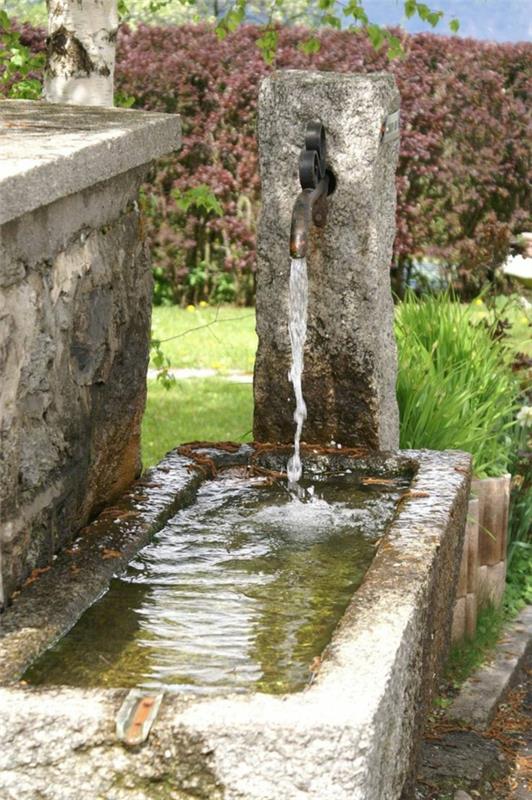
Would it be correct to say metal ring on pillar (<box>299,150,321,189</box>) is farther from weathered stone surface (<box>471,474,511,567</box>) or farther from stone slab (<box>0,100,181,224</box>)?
weathered stone surface (<box>471,474,511,567</box>)

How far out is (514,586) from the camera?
502 cm

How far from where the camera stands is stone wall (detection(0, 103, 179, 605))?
108 inches

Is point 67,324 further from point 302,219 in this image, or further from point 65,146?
point 302,219

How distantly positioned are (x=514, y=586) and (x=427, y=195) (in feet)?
20.4

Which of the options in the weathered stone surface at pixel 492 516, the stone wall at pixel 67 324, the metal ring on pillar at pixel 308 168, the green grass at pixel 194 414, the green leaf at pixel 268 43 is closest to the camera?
the stone wall at pixel 67 324

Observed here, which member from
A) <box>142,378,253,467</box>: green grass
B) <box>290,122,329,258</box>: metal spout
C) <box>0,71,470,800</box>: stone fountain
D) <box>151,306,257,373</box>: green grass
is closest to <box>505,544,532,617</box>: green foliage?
<box>0,71,470,800</box>: stone fountain

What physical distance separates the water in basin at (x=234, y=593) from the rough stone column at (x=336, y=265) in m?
0.32

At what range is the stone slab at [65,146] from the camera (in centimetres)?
258

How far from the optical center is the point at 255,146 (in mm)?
10516

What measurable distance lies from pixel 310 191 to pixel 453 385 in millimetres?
1440

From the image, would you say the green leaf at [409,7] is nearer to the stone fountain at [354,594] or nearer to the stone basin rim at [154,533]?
the stone fountain at [354,594]

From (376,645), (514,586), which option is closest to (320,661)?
(376,645)

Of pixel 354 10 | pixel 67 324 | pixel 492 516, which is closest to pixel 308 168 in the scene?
pixel 67 324

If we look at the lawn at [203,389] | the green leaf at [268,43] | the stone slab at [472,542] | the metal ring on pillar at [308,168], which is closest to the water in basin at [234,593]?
the stone slab at [472,542]
